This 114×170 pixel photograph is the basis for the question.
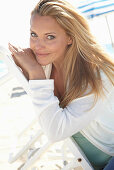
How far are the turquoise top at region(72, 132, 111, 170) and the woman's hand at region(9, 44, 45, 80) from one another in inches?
20.9

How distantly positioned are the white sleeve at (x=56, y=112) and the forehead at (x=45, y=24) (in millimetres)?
329

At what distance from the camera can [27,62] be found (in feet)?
6.23

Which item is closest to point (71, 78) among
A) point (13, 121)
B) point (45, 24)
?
point (45, 24)

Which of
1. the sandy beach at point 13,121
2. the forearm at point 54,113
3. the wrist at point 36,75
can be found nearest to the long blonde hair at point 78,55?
the forearm at point 54,113

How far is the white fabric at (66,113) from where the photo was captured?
1.72 m

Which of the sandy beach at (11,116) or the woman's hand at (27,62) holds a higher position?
the woman's hand at (27,62)

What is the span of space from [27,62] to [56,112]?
1.33ft

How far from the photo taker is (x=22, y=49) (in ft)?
6.78

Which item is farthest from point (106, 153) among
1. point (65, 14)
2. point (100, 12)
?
point (100, 12)

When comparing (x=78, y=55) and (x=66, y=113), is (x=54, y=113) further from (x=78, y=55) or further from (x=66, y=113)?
(x=78, y=55)

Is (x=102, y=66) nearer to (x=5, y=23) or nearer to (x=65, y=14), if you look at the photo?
(x=65, y=14)

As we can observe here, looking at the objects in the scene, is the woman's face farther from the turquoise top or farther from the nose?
the turquoise top

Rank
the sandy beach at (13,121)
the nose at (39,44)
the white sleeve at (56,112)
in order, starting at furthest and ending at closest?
1. the sandy beach at (13,121)
2. the nose at (39,44)
3. the white sleeve at (56,112)

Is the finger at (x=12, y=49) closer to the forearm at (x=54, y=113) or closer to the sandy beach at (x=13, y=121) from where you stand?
the sandy beach at (x=13, y=121)
